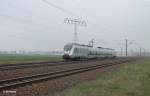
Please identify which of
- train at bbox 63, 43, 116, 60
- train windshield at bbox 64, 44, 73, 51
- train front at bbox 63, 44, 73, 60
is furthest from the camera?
train windshield at bbox 64, 44, 73, 51

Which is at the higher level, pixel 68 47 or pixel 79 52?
pixel 68 47

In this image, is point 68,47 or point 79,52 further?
point 79,52

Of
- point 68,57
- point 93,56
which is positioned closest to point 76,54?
point 68,57

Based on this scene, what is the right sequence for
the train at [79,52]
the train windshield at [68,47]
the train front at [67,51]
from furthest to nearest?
the train windshield at [68,47] < the train at [79,52] < the train front at [67,51]

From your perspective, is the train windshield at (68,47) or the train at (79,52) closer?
the train at (79,52)

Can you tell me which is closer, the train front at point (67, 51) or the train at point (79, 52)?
the train front at point (67, 51)

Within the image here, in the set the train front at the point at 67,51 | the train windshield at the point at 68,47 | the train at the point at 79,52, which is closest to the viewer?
the train front at the point at 67,51

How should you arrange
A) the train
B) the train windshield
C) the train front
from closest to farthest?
the train front
the train
the train windshield

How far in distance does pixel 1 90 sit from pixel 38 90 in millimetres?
1692

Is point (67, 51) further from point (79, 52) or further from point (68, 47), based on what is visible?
point (79, 52)

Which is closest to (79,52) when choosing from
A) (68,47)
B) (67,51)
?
(68,47)

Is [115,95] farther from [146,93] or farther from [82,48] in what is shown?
[82,48]

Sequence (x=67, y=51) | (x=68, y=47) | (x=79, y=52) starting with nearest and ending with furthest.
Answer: (x=67, y=51), (x=68, y=47), (x=79, y=52)

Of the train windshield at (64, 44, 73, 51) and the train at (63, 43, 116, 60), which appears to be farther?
the train windshield at (64, 44, 73, 51)
